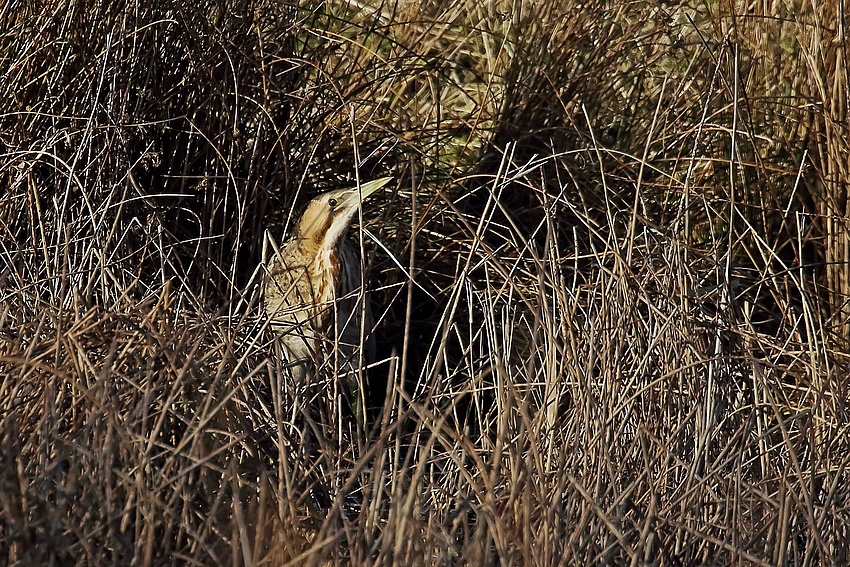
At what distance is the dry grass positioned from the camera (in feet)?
5.18

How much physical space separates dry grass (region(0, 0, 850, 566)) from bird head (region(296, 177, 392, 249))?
0.29 feet

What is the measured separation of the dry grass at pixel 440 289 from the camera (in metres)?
1.58

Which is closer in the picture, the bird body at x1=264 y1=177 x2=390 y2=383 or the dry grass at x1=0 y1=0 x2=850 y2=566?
the dry grass at x1=0 y1=0 x2=850 y2=566

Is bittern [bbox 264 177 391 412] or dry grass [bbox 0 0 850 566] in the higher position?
dry grass [bbox 0 0 850 566]

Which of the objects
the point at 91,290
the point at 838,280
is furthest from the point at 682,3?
the point at 91,290

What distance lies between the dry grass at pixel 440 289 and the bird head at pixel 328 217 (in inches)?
3.5

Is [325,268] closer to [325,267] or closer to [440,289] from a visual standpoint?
[325,267]

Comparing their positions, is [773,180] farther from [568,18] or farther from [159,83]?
[159,83]

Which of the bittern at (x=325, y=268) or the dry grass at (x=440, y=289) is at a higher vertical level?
the dry grass at (x=440, y=289)

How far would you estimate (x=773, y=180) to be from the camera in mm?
3152

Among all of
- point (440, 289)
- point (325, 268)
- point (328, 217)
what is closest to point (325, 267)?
point (325, 268)

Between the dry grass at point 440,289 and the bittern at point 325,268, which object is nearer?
the dry grass at point 440,289

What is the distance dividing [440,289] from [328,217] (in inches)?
13.4

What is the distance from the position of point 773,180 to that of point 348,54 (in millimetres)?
1254
